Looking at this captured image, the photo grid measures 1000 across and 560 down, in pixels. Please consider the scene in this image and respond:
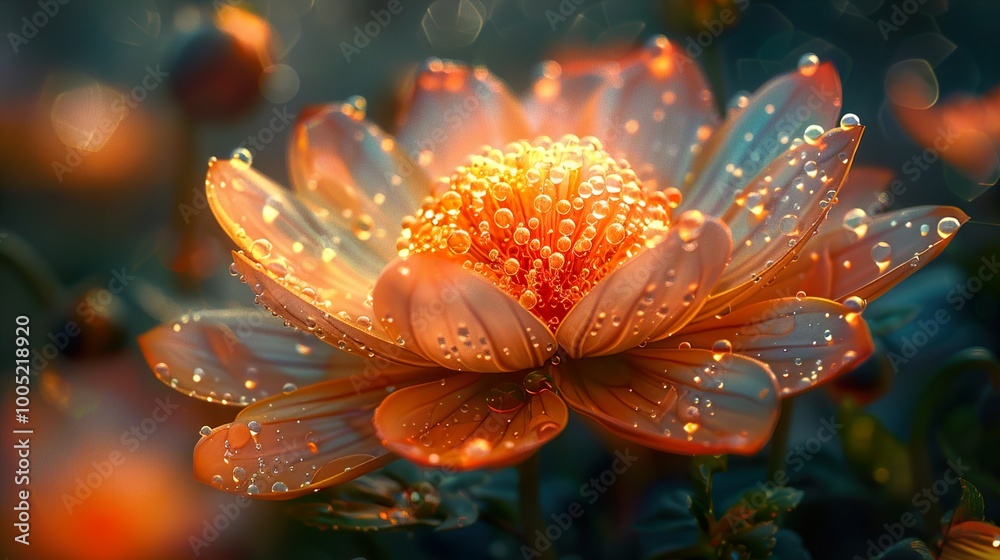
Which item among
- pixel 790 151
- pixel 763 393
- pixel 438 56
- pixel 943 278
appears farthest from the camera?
pixel 438 56

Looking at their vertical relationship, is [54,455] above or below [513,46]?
below

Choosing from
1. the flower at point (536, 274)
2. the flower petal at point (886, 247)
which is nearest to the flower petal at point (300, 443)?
the flower at point (536, 274)

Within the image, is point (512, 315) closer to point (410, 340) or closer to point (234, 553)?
point (410, 340)

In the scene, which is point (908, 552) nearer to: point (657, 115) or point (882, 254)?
point (882, 254)

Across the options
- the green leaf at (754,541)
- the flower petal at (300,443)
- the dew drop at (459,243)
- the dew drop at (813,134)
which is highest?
the dew drop at (813,134)

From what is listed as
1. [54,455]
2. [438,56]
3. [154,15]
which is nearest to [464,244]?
[54,455]
